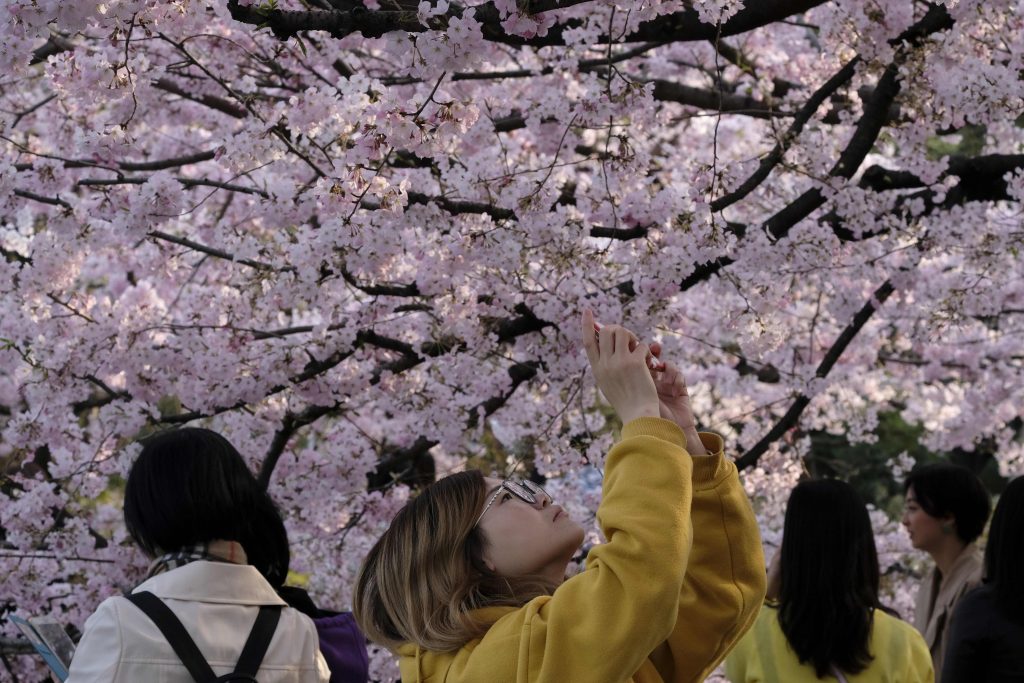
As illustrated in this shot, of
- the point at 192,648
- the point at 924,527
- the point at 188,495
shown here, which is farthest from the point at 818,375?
the point at 192,648

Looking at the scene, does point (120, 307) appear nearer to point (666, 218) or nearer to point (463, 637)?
point (666, 218)

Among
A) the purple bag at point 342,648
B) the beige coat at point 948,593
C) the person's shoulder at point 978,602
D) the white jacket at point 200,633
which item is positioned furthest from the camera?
the beige coat at point 948,593

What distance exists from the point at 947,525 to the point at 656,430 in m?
2.33

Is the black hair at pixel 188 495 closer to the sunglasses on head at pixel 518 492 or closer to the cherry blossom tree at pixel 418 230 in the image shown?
the sunglasses on head at pixel 518 492

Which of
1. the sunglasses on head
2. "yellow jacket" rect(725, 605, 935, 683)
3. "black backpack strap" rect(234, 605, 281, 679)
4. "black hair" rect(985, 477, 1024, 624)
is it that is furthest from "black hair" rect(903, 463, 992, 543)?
"black backpack strap" rect(234, 605, 281, 679)

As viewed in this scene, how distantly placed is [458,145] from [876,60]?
5.41ft

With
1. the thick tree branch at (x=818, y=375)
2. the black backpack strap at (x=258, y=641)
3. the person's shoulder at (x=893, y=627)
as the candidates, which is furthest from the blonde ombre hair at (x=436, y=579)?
the thick tree branch at (x=818, y=375)

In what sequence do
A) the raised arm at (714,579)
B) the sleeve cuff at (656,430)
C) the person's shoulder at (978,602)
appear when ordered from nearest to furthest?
1. the sleeve cuff at (656,430)
2. the raised arm at (714,579)
3. the person's shoulder at (978,602)

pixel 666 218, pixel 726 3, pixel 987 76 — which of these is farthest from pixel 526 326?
pixel 987 76

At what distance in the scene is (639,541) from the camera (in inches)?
68.6

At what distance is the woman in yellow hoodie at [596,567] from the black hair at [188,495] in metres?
0.43

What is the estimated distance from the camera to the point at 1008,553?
2723mm

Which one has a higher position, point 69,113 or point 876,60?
point 876,60

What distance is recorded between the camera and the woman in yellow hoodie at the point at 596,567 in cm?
175
